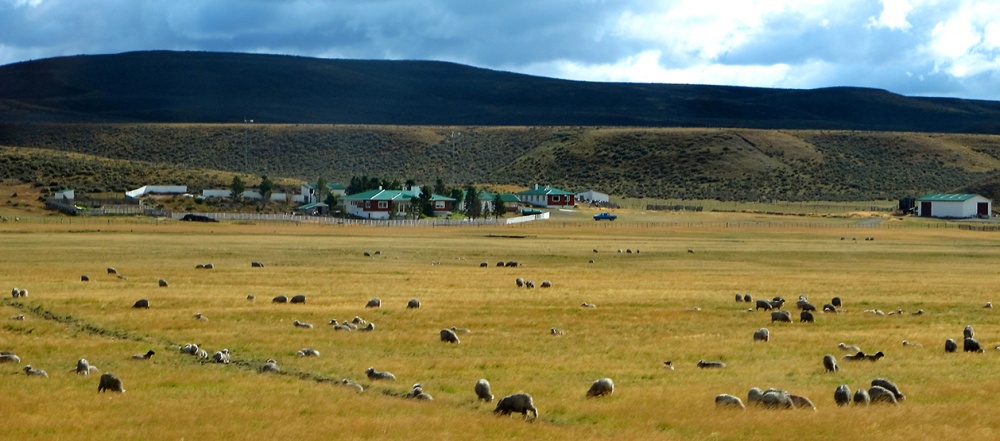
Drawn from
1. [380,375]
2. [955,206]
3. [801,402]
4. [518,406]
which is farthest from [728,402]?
[955,206]

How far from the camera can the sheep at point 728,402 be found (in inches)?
666

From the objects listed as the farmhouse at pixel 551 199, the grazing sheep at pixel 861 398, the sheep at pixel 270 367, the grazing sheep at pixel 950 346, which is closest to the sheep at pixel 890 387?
the grazing sheep at pixel 861 398

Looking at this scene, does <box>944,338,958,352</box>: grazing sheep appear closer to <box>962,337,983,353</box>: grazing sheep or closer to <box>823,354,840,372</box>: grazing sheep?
<box>962,337,983,353</box>: grazing sheep

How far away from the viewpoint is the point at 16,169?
13462 cm

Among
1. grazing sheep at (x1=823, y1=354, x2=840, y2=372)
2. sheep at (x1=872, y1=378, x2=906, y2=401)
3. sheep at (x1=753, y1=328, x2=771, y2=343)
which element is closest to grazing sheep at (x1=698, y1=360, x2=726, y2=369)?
grazing sheep at (x1=823, y1=354, x2=840, y2=372)

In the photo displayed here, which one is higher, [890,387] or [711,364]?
[890,387]

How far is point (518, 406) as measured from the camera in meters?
16.5

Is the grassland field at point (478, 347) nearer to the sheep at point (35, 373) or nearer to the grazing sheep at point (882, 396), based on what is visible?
the sheep at point (35, 373)

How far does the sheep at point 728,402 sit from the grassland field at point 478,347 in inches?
8.4

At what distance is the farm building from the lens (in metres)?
124

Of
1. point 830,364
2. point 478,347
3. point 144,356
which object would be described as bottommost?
point 478,347

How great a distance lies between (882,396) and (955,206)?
115m

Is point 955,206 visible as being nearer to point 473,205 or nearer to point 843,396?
point 473,205

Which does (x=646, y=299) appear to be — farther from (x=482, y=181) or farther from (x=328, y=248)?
(x=482, y=181)
